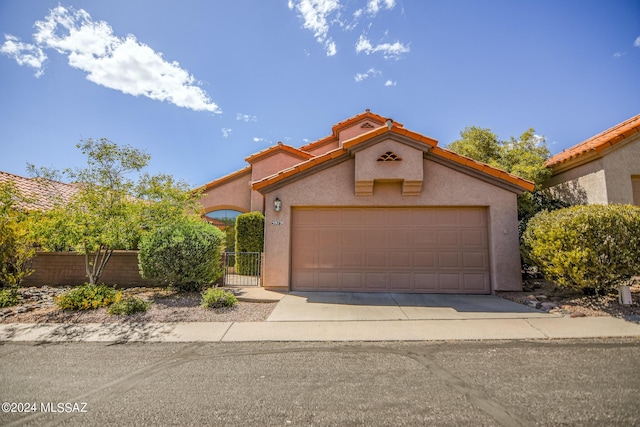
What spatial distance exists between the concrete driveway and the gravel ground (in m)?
0.66

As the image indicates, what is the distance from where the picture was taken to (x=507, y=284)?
8289 millimetres

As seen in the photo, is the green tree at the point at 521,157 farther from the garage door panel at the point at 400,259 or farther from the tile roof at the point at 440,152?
the garage door panel at the point at 400,259

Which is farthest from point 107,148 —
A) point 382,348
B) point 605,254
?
point 605,254

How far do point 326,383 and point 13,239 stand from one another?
948cm

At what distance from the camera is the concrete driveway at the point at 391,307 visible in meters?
6.28

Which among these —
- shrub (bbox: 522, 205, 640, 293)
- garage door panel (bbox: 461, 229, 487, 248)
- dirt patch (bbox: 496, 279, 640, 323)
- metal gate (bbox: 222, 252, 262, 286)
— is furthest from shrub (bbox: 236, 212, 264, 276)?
shrub (bbox: 522, 205, 640, 293)

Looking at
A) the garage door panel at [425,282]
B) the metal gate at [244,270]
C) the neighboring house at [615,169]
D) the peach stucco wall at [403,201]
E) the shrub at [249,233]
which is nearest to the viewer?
the peach stucco wall at [403,201]

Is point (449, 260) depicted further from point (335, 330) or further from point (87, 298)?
point (87, 298)

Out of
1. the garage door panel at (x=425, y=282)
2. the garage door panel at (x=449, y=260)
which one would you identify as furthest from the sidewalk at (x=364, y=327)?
the garage door panel at (x=449, y=260)

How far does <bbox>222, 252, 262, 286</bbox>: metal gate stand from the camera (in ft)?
31.4

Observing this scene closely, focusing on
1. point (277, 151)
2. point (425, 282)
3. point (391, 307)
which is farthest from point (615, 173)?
point (277, 151)

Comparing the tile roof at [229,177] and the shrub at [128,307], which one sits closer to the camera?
the shrub at [128,307]

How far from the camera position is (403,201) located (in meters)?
8.73

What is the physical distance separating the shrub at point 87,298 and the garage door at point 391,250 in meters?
4.65
